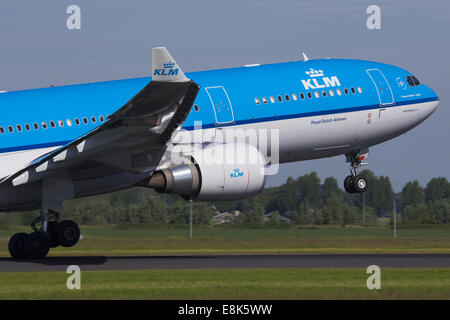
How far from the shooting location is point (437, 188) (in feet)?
532

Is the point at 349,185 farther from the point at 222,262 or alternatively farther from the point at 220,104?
the point at 222,262

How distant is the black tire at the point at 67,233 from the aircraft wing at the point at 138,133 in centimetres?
295

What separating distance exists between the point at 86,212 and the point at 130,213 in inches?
688

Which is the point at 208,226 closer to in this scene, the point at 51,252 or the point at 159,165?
the point at 51,252

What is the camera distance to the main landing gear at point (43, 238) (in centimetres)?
3039

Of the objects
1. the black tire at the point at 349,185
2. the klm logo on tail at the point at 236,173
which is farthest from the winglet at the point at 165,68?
the black tire at the point at 349,185

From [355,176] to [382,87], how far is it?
392 centimetres

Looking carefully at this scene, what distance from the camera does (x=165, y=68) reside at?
23375 millimetres

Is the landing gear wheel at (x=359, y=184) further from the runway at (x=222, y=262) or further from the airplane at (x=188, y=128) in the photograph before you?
the runway at (x=222, y=262)
